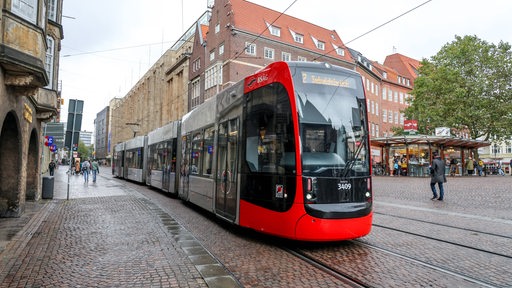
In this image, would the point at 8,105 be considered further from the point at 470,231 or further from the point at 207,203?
the point at 470,231

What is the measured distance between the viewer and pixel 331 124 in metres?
6.77

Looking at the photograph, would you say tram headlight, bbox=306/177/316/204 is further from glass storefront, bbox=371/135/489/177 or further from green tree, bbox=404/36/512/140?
green tree, bbox=404/36/512/140

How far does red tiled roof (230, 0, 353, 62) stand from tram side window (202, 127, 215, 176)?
101 feet

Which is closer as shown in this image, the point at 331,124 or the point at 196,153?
the point at 331,124

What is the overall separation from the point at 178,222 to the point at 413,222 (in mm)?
5978

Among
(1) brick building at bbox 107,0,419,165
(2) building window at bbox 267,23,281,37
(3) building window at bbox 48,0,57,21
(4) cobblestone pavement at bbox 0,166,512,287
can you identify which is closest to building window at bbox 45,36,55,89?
(3) building window at bbox 48,0,57,21

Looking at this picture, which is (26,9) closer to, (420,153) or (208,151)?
(208,151)

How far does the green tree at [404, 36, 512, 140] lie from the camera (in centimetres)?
3831

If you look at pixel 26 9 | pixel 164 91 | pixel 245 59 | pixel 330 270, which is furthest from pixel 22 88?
pixel 164 91

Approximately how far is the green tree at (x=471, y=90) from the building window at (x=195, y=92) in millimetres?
26267

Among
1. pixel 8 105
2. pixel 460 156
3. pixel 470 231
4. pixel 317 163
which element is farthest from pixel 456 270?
pixel 460 156

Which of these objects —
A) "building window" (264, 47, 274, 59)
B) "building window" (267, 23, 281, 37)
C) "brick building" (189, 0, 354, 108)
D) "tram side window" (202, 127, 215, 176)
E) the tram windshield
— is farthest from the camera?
"building window" (267, 23, 281, 37)

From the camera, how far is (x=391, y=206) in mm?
13156

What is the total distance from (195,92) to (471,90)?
31.9m
